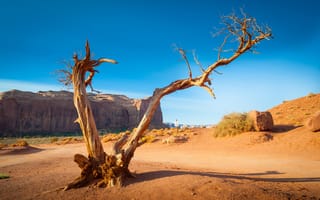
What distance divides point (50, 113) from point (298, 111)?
65460mm

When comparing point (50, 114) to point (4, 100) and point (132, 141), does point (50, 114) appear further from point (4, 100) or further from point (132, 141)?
point (132, 141)

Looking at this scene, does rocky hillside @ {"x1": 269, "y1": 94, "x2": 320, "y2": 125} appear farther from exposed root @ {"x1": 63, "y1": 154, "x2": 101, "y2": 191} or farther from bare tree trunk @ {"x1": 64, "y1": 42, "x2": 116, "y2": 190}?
exposed root @ {"x1": 63, "y1": 154, "x2": 101, "y2": 191}

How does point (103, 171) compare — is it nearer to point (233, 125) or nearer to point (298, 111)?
point (233, 125)

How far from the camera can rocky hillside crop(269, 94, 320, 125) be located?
24.5 meters

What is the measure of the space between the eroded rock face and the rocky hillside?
59.4 meters

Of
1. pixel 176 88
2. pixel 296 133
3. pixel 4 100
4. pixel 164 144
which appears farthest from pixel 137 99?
pixel 176 88

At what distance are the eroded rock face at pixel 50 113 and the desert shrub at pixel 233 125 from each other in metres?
56.3

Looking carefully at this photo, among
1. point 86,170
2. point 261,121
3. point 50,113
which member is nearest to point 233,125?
point 261,121

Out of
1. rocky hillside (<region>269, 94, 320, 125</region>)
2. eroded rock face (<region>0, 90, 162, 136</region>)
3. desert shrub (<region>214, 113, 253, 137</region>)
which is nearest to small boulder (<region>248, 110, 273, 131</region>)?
desert shrub (<region>214, 113, 253, 137</region>)

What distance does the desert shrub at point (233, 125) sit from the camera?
64.0 ft

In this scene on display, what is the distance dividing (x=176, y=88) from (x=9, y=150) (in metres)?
19.8

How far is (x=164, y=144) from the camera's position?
21516 millimetres

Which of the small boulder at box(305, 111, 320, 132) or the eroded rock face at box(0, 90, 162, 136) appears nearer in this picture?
the small boulder at box(305, 111, 320, 132)

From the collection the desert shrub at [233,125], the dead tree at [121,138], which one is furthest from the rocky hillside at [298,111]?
the dead tree at [121,138]
